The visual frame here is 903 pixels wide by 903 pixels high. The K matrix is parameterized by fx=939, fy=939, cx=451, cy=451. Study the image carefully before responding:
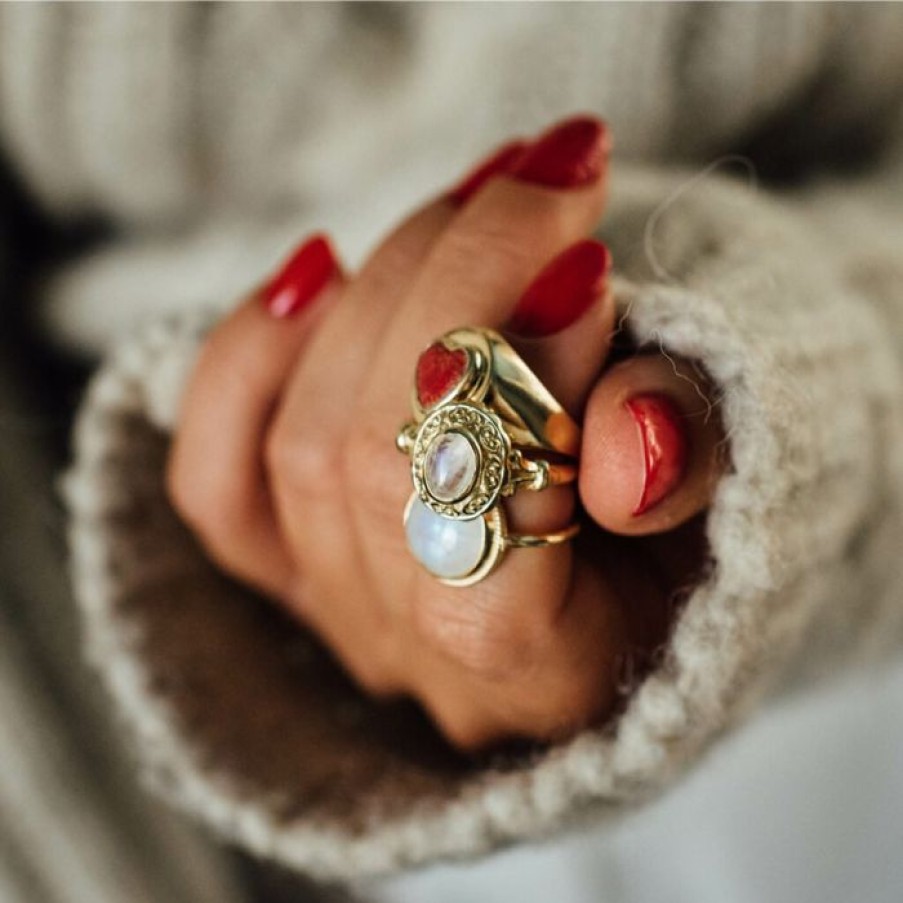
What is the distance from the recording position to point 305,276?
0.43 meters

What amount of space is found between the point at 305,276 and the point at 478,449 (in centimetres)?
17

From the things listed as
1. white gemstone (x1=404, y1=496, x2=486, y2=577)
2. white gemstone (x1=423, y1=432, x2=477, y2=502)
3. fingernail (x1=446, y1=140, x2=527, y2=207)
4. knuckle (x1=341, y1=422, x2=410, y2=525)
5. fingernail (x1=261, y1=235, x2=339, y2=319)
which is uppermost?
fingernail (x1=261, y1=235, x2=339, y2=319)

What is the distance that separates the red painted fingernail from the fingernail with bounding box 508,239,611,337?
4 cm

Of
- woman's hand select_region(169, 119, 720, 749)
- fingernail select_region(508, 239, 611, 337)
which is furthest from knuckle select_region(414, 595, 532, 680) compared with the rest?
fingernail select_region(508, 239, 611, 337)

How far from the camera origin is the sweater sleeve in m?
0.32

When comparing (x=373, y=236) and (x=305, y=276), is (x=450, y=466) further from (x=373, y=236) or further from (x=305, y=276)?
(x=373, y=236)

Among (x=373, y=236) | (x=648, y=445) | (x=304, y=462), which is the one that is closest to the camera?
(x=648, y=445)

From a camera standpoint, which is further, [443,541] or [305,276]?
[305,276]

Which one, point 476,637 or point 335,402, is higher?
point 335,402

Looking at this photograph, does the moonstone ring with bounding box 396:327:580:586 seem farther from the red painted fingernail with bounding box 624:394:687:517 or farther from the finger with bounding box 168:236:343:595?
the finger with bounding box 168:236:343:595

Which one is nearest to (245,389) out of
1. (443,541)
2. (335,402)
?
(335,402)

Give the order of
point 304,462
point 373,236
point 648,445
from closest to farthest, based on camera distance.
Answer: point 648,445 → point 304,462 → point 373,236

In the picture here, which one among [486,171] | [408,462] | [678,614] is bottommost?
[678,614]

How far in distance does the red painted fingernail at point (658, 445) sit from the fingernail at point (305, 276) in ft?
0.62
